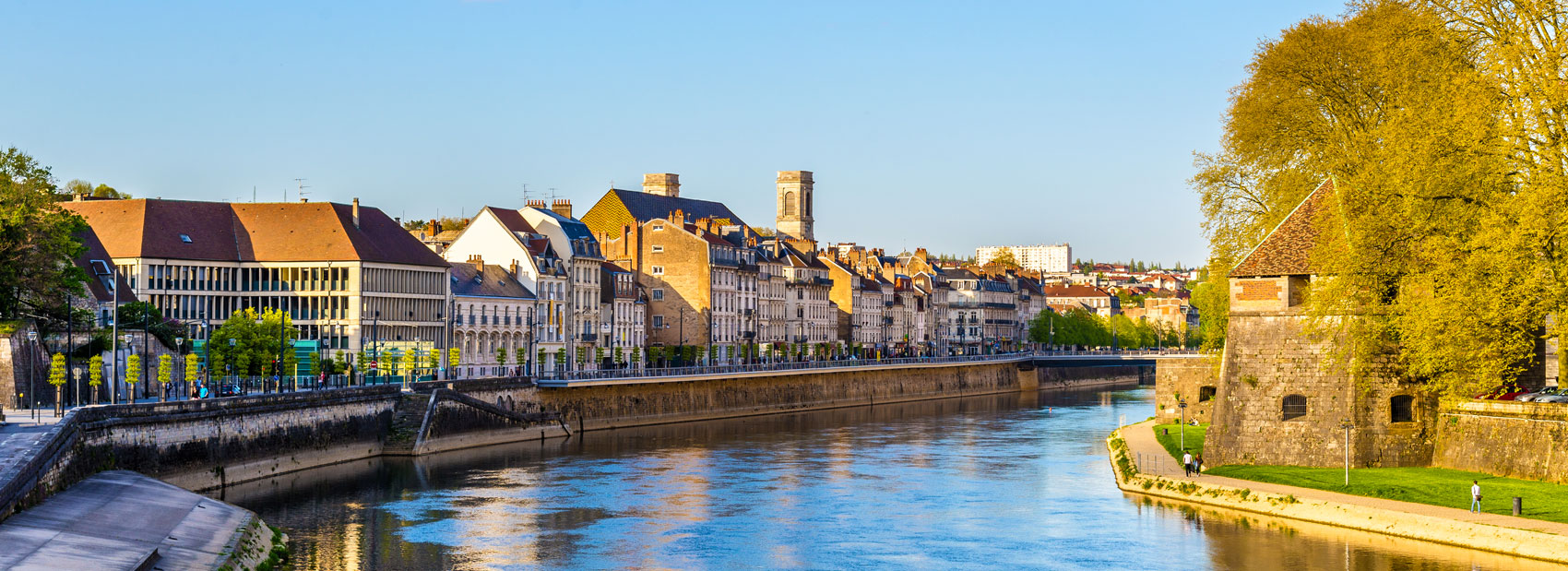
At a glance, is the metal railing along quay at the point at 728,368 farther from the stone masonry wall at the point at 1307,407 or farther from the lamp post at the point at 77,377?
the stone masonry wall at the point at 1307,407

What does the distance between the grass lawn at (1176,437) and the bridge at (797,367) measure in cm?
1121

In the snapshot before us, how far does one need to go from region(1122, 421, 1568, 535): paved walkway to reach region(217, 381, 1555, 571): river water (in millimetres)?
1028

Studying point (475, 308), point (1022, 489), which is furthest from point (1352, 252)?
point (475, 308)

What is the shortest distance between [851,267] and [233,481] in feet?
307

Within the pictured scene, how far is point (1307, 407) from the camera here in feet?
158

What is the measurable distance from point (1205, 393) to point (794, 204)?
9936 cm

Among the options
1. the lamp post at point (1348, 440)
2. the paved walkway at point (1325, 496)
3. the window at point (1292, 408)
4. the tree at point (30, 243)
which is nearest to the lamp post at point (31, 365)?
the tree at point (30, 243)

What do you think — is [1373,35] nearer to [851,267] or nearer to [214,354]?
[214,354]

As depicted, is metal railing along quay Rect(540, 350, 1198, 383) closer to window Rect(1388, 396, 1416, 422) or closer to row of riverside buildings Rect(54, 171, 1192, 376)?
row of riverside buildings Rect(54, 171, 1192, 376)

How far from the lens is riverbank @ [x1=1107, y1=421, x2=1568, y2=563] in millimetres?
36547

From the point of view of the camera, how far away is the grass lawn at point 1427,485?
39406mm

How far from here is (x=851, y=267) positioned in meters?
143

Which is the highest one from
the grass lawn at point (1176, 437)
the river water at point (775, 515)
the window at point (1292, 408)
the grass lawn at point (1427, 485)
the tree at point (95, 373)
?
the tree at point (95, 373)

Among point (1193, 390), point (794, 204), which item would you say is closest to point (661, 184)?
point (794, 204)
